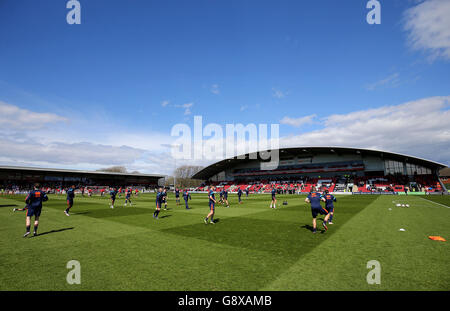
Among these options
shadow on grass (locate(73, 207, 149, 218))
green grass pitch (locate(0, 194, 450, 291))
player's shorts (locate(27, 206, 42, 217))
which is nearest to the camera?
green grass pitch (locate(0, 194, 450, 291))

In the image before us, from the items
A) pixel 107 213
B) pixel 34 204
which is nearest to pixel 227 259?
pixel 34 204

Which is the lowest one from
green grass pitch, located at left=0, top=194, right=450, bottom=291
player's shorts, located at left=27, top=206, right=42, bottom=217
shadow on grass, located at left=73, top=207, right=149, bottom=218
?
shadow on grass, located at left=73, top=207, right=149, bottom=218

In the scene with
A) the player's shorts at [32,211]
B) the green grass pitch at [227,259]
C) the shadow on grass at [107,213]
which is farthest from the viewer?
the shadow on grass at [107,213]

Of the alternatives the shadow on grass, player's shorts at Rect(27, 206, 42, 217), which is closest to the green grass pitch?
player's shorts at Rect(27, 206, 42, 217)

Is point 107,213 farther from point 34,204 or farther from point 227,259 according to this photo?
point 227,259

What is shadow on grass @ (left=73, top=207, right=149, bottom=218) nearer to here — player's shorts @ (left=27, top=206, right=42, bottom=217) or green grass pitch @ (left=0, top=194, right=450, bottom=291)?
green grass pitch @ (left=0, top=194, right=450, bottom=291)

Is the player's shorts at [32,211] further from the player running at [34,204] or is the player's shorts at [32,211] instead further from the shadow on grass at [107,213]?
the shadow on grass at [107,213]

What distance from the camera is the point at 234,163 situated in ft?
259

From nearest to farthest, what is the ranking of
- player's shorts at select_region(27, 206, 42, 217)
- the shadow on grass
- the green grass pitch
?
the green grass pitch, player's shorts at select_region(27, 206, 42, 217), the shadow on grass

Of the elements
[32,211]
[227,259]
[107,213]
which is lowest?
[107,213]

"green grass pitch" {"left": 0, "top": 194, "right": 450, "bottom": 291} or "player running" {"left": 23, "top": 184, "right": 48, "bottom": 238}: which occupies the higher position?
"player running" {"left": 23, "top": 184, "right": 48, "bottom": 238}

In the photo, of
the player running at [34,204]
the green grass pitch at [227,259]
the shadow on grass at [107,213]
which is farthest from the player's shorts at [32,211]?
the shadow on grass at [107,213]
